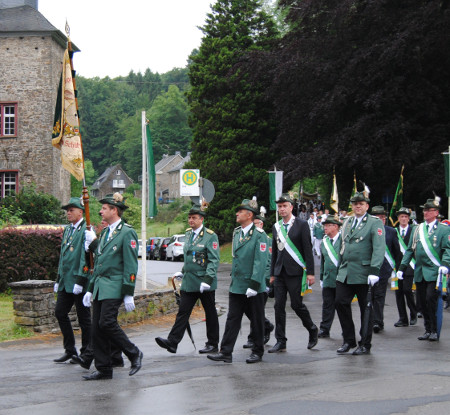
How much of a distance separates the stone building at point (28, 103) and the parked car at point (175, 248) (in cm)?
674

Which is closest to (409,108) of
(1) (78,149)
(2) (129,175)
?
(1) (78,149)

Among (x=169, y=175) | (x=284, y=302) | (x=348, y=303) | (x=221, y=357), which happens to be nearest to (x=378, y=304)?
(x=348, y=303)

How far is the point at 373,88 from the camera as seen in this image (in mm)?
30766

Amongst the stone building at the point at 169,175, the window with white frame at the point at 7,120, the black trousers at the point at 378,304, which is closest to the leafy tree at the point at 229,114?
the window with white frame at the point at 7,120

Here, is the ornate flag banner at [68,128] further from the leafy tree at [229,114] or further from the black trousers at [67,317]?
the leafy tree at [229,114]

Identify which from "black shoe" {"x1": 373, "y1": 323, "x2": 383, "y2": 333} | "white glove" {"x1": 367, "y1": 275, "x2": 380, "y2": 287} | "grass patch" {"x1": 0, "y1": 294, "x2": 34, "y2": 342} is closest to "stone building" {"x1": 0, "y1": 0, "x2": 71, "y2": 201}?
"grass patch" {"x1": 0, "y1": 294, "x2": 34, "y2": 342}

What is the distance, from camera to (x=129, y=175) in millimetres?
125812

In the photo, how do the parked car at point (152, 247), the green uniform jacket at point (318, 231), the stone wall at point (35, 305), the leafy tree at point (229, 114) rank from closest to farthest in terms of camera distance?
the stone wall at point (35, 305)
the green uniform jacket at point (318, 231)
the leafy tree at point (229, 114)
the parked car at point (152, 247)

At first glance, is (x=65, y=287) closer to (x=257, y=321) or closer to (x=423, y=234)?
(x=257, y=321)

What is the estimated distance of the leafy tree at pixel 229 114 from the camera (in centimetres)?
4162

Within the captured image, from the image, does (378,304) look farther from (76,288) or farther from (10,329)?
(10,329)

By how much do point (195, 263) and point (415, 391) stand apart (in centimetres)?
369

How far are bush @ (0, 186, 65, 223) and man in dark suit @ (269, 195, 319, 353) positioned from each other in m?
26.4

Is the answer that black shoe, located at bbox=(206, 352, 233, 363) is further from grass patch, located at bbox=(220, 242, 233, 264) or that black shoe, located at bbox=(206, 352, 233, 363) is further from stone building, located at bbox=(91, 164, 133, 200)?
stone building, located at bbox=(91, 164, 133, 200)
